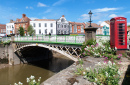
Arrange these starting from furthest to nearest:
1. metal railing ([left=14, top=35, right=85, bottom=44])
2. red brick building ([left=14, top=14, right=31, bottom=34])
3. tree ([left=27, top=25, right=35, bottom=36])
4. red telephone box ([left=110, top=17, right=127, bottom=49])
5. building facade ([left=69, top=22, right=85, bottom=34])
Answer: building facade ([left=69, top=22, right=85, bottom=34]) → red brick building ([left=14, top=14, right=31, bottom=34]) → tree ([left=27, top=25, right=35, bottom=36]) → metal railing ([left=14, top=35, right=85, bottom=44]) → red telephone box ([left=110, top=17, right=127, bottom=49])

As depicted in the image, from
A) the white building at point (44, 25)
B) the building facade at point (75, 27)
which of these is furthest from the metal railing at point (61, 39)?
the building facade at point (75, 27)

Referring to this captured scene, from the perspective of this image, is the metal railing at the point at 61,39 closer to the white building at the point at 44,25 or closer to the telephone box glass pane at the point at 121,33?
the telephone box glass pane at the point at 121,33

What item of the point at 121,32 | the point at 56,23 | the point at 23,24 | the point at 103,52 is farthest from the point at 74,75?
the point at 23,24

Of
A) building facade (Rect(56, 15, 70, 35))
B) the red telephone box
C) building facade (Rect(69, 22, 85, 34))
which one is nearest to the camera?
the red telephone box

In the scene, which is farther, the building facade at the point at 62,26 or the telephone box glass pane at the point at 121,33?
the building facade at the point at 62,26

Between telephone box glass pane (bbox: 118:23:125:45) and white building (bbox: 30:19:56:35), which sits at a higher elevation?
white building (bbox: 30:19:56:35)

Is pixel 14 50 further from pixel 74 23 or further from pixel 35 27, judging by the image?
pixel 74 23

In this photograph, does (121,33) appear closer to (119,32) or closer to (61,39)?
(119,32)

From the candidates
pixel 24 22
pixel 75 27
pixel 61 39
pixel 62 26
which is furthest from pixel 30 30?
pixel 61 39

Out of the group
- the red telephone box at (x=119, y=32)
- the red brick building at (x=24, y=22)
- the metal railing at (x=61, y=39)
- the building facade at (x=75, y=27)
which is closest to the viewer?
the red telephone box at (x=119, y=32)

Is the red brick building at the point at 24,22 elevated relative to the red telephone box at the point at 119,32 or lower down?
elevated

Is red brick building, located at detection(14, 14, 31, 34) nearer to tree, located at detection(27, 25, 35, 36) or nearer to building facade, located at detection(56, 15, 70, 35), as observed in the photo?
tree, located at detection(27, 25, 35, 36)

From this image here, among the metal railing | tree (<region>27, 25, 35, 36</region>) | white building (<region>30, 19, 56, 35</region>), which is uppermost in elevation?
white building (<region>30, 19, 56, 35</region>)

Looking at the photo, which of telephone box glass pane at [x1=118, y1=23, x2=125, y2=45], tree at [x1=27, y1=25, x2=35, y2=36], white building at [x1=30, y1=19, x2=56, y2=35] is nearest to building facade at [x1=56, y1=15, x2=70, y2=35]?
white building at [x1=30, y1=19, x2=56, y2=35]
